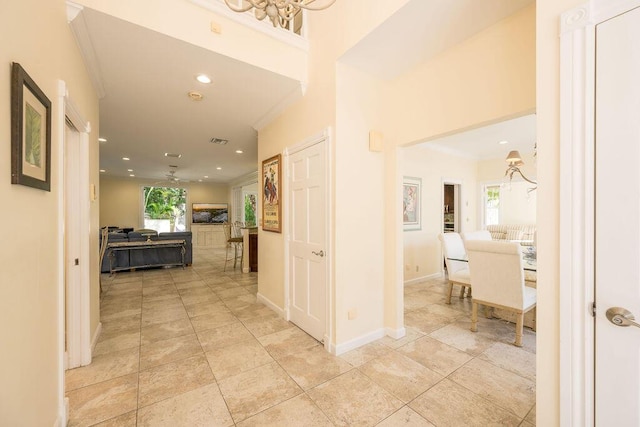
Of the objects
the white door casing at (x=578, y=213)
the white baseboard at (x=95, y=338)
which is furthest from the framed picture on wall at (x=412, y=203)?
the white baseboard at (x=95, y=338)

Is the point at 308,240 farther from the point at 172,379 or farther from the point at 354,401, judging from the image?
the point at 172,379

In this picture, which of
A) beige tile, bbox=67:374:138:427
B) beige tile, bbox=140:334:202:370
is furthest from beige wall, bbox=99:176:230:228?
beige tile, bbox=67:374:138:427

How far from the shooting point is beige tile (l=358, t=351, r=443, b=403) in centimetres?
189

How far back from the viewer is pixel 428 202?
16.7ft

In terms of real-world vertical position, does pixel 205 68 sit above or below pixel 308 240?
above

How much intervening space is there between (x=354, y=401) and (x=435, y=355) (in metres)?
1.00

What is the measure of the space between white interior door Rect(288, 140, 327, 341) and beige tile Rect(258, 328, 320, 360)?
0.09m

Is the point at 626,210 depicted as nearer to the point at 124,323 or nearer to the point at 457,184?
the point at 124,323

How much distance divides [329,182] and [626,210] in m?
1.84

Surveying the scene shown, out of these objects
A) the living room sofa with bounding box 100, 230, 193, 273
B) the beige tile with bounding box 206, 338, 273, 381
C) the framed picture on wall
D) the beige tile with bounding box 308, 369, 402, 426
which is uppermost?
the framed picture on wall

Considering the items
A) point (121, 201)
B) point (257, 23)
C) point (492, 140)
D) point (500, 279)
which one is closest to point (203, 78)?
point (257, 23)

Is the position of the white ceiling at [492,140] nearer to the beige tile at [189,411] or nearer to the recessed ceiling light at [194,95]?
the recessed ceiling light at [194,95]

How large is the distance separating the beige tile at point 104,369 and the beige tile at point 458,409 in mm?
2308

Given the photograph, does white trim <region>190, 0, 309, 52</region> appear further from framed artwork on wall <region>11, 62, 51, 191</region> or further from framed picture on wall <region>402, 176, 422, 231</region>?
framed picture on wall <region>402, 176, 422, 231</region>
